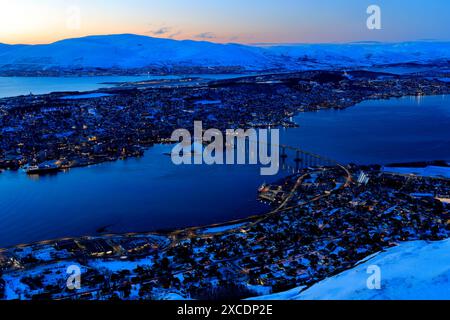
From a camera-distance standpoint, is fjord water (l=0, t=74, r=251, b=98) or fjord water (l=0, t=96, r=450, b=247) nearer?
fjord water (l=0, t=96, r=450, b=247)

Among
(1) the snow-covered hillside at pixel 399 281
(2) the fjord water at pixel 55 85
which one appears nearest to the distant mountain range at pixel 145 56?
(2) the fjord water at pixel 55 85

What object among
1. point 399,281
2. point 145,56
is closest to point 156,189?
point 399,281

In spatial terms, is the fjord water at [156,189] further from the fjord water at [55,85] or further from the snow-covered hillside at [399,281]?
the fjord water at [55,85]

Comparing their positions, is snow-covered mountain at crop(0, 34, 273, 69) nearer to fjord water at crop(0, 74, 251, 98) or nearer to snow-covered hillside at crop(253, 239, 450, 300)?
fjord water at crop(0, 74, 251, 98)

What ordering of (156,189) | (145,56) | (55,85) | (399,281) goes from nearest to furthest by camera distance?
(399,281) < (156,189) < (55,85) < (145,56)

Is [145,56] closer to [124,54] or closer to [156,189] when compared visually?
[124,54]

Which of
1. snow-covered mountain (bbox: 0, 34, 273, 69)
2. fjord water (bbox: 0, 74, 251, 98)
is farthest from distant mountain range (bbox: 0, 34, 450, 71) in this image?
fjord water (bbox: 0, 74, 251, 98)
